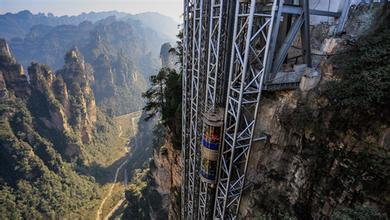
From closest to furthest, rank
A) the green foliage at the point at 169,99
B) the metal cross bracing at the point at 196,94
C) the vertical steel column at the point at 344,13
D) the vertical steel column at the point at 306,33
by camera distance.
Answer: the vertical steel column at the point at 306,33 → the vertical steel column at the point at 344,13 → the metal cross bracing at the point at 196,94 → the green foliage at the point at 169,99

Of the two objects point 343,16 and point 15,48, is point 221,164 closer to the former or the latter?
point 343,16

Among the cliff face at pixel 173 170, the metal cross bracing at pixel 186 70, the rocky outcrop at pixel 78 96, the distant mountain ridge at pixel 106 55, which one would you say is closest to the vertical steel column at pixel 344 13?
the metal cross bracing at pixel 186 70

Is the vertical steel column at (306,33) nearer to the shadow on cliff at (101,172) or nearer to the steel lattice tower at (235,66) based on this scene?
the steel lattice tower at (235,66)

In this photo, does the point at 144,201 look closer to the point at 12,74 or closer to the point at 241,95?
the point at 241,95

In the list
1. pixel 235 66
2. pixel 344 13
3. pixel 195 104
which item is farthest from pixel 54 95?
pixel 344 13

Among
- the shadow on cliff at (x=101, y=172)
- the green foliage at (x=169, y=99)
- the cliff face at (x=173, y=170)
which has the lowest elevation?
the shadow on cliff at (x=101, y=172)

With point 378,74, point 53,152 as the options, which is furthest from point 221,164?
point 53,152

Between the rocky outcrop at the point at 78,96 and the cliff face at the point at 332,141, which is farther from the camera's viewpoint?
the rocky outcrop at the point at 78,96

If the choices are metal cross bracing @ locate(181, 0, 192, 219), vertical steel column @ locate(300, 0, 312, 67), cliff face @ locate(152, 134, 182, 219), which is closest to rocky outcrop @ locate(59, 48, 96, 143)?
cliff face @ locate(152, 134, 182, 219)
